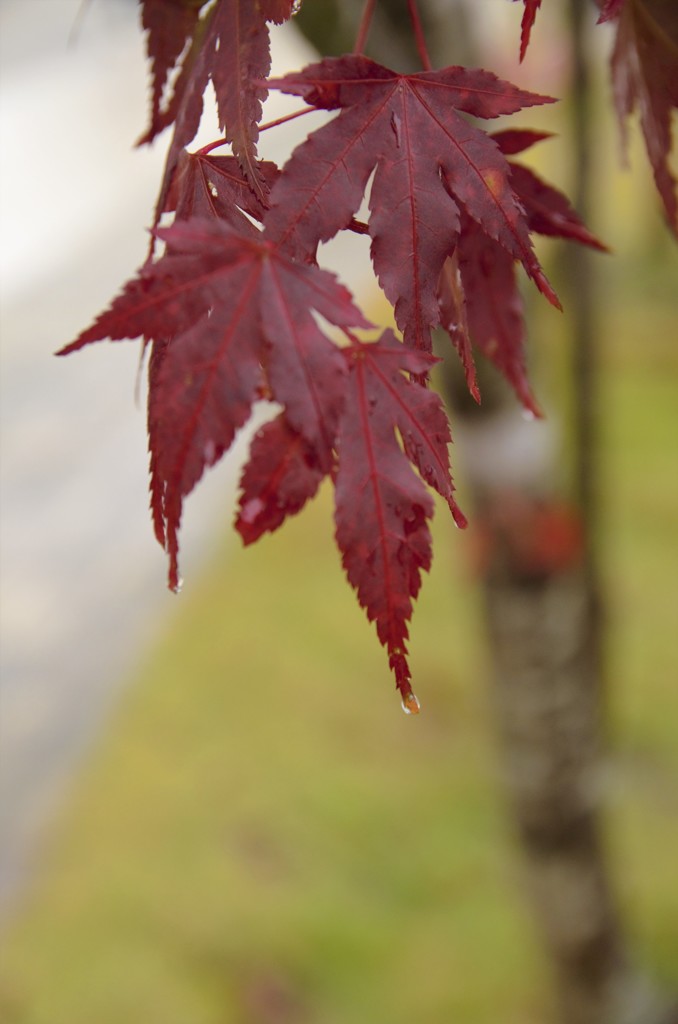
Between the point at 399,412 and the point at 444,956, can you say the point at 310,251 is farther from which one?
the point at 444,956

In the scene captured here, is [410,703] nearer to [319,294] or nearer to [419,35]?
[319,294]

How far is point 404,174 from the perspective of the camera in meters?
0.61

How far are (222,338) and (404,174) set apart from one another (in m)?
0.16

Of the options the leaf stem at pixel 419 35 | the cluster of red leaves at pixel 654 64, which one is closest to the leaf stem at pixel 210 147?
the leaf stem at pixel 419 35

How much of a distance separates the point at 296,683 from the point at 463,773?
26.0 inches

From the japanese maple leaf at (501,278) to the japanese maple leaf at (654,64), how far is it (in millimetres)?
89

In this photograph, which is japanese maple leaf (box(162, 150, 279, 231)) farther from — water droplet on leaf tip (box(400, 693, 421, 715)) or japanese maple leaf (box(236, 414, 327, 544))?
water droplet on leaf tip (box(400, 693, 421, 715))

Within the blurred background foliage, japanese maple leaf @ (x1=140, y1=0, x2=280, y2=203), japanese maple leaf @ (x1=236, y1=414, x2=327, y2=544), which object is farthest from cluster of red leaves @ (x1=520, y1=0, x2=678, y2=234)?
the blurred background foliage

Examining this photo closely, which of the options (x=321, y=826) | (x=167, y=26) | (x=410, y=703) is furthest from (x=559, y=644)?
(x=167, y=26)

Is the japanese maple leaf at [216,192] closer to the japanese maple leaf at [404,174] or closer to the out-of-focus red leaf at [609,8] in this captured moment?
the japanese maple leaf at [404,174]

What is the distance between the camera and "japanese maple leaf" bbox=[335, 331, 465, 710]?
59cm

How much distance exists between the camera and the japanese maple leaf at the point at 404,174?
1.95ft

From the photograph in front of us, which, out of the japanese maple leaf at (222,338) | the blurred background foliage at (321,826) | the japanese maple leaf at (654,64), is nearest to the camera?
the japanese maple leaf at (222,338)

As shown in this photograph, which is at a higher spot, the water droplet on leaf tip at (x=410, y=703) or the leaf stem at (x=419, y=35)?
the leaf stem at (x=419, y=35)
